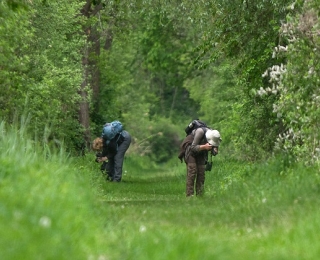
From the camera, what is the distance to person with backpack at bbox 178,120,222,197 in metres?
16.6

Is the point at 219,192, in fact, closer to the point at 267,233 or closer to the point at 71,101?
the point at 267,233

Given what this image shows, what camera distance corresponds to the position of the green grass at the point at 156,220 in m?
6.95

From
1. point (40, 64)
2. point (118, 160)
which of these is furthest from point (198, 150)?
point (118, 160)

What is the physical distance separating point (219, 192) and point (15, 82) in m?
5.59

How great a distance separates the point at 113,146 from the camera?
25.7 m

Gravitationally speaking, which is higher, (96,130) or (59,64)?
(59,64)

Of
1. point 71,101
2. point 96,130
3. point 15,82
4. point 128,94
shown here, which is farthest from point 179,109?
point 15,82

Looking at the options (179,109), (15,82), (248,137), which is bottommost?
(179,109)

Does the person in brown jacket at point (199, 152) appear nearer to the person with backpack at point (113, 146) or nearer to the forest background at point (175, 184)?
the forest background at point (175, 184)

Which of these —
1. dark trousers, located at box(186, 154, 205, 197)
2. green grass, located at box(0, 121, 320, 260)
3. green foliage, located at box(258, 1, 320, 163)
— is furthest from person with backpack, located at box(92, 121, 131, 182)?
green foliage, located at box(258, 1, 320, 163)

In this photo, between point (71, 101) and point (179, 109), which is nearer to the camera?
point (71, 101)

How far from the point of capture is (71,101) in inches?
965

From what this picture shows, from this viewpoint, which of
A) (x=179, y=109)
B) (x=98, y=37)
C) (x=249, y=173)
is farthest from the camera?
(x=179, y=109)

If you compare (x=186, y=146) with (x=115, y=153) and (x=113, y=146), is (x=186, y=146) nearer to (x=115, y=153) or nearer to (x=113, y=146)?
(x=113, y=146)
